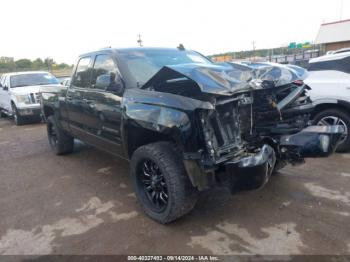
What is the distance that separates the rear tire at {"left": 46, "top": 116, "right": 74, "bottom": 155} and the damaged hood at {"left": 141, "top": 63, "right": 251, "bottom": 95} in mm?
3428

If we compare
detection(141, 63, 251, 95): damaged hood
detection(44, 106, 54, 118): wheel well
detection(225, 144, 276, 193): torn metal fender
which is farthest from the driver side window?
detection(44, 106, 54, 118): wheel well

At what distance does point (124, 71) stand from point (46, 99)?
3.00 m

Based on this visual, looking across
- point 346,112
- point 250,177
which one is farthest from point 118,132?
point 346,112

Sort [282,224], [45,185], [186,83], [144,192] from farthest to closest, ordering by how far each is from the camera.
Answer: [45,185] → [144,192] → [282,224] → [186,83]

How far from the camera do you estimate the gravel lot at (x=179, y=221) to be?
9.84 feet

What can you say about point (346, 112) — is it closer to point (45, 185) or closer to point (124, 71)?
point (124, 71)

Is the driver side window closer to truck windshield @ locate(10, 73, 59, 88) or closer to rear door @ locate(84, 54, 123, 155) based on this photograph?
rear door @ locate(84, 54, 123, 155)

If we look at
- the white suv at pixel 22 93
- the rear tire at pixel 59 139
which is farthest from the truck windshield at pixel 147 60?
the white suv at pixel 22 93

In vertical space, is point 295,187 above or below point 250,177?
below

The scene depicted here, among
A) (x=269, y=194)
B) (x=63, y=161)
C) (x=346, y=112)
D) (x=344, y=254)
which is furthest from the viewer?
(x=63, y=161)

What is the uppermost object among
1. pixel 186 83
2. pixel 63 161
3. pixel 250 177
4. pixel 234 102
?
pixel 186 83

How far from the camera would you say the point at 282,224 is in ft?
10.7

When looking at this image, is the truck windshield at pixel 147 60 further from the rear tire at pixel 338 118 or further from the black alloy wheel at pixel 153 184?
the rear tire at pixel 338 118

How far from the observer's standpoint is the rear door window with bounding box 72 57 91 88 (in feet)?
15.3
